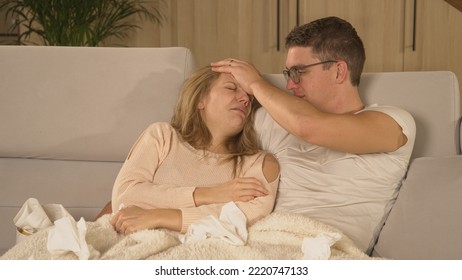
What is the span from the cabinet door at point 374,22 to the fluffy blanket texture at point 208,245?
8.65ft

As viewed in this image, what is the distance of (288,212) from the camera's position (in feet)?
5.29

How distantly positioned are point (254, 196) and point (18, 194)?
85 cm

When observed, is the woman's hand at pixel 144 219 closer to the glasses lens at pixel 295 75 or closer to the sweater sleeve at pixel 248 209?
the sweater sleeve at pixel 248 209

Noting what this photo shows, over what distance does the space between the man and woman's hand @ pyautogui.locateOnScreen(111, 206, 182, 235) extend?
30cm

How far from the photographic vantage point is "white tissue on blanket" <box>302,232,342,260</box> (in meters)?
1.40

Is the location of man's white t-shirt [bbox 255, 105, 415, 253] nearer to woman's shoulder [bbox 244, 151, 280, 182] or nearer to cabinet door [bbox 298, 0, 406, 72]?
woman's shoulder [bbox 244, 151, 280, 182]

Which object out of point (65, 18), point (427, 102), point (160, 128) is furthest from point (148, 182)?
point (65, 18)

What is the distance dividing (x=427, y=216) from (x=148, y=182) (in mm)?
746

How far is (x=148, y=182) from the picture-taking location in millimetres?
1794

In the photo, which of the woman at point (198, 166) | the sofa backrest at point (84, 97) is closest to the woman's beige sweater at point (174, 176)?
the woman at point (198, 166)

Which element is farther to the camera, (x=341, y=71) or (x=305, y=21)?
(x=305, y=21)

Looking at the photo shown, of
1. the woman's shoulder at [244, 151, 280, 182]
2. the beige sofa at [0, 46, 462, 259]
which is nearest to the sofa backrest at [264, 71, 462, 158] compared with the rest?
the beige sofa at [0, 46, 462, 259]

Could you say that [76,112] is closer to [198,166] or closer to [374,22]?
[198,166]

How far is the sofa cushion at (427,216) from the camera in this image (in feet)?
4.74
